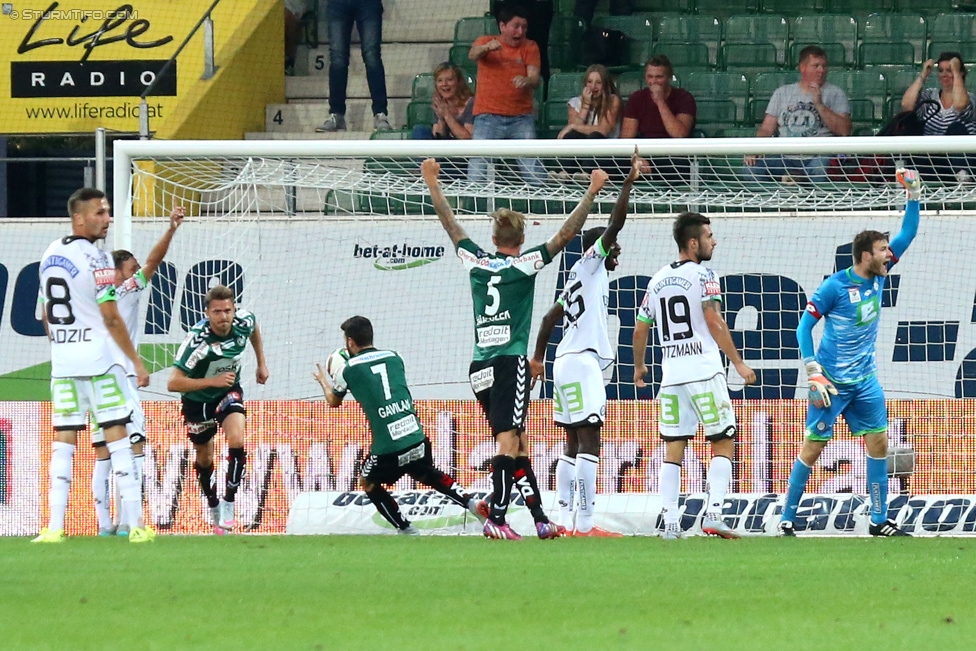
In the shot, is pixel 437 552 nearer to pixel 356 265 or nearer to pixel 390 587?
pixel 390 587

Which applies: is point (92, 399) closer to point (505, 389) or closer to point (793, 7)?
point (505, 389)

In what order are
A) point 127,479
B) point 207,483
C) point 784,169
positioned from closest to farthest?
point 127,479
point 207,483
point 784,169

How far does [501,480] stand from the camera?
9.02m

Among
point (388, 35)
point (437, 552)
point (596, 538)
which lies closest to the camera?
point (437, 552)

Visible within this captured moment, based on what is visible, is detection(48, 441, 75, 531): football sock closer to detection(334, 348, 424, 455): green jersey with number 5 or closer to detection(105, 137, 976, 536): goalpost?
detection(334, 348, 424, 455): green jersey with number 5

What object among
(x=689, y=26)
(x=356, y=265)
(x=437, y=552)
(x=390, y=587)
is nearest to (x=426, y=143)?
(x=356, y=265)

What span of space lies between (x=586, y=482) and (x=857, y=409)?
1.76 metres

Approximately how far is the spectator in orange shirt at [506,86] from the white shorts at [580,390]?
16.4 ft

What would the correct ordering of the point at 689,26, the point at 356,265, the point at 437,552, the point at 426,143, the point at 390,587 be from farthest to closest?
the point at 689,26, the point at 356,265, the point at 426,143, the point at 437,552, the point at 390,587

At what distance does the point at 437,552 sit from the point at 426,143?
11.7 ft

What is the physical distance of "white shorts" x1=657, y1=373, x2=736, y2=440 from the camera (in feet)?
30.9

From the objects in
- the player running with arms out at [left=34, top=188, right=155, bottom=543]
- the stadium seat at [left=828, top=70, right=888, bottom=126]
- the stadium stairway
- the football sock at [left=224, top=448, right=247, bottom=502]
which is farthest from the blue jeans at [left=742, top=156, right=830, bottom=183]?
the player running with arms out at [left=34, top=188, right=155, bottom=543]

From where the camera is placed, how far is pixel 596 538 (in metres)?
9.53

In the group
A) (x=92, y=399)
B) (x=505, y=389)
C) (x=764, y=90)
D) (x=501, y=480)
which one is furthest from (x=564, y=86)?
(x=92, y=399)
